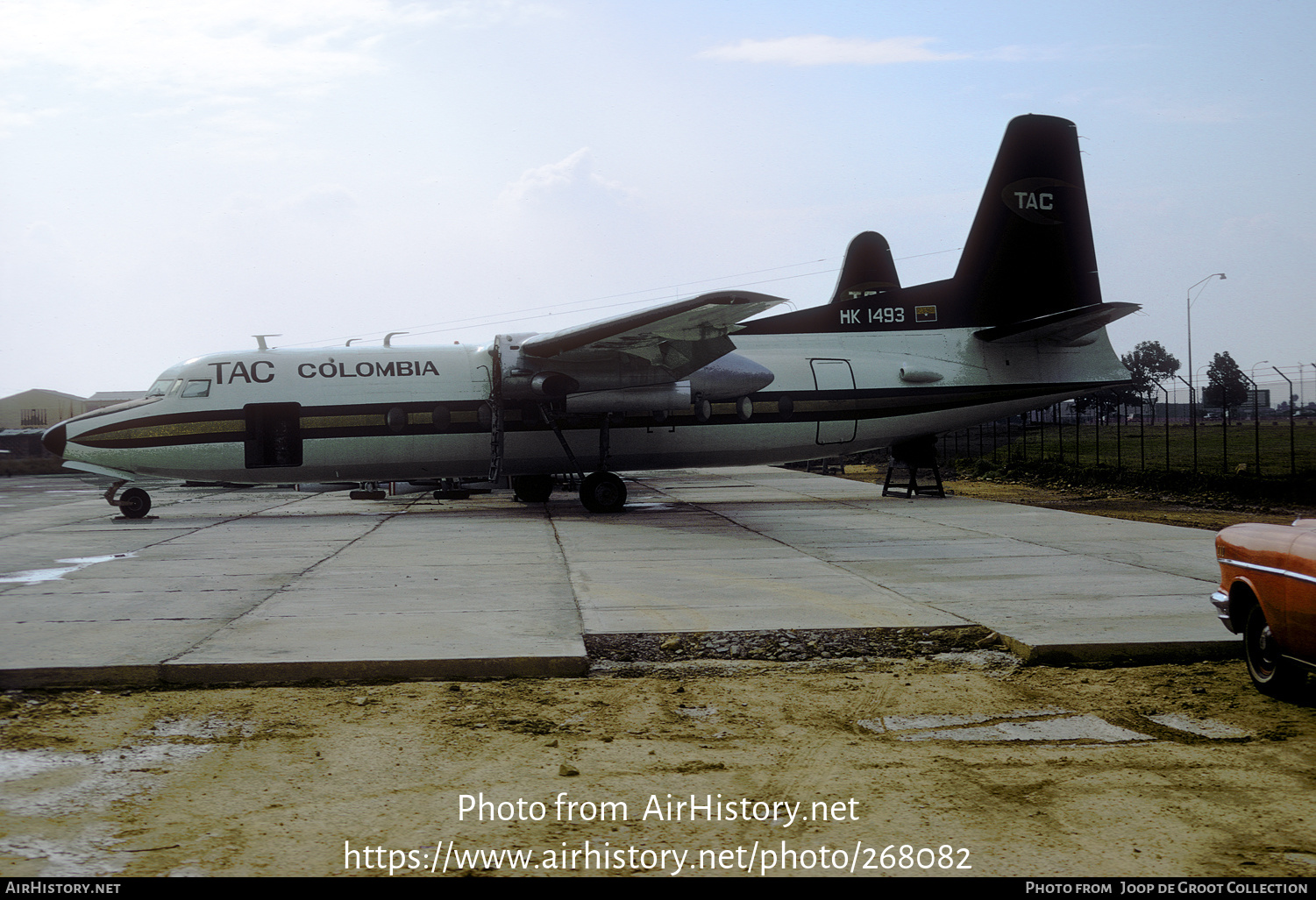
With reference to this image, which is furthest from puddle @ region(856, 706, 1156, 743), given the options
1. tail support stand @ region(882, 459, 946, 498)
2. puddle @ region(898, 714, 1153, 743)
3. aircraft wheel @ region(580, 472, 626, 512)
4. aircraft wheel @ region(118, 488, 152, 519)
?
aircraft wheel @ region(118, 488, 152, 519)

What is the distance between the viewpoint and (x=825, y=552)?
1245cm

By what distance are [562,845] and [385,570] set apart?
764cm

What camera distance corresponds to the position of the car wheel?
18.7 feet

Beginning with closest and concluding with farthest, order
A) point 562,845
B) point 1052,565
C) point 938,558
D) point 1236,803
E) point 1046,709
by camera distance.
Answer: point 562,845 → point 1236,803 → point 1046,709 → point 1052,565 → point 938,558

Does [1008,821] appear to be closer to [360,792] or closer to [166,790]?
[360,792]

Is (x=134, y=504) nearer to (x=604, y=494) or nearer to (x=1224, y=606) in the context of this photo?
(x=604, y=494)

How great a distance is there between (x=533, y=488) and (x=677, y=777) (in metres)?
16.8

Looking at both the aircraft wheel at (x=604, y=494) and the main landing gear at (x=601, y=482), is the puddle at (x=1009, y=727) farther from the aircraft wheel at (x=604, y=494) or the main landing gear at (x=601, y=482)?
the aircraft wheel at (x=604, y=494)

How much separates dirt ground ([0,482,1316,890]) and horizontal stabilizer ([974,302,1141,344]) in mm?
14334

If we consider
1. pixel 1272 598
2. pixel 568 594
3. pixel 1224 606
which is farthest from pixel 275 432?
pixel 1272 598

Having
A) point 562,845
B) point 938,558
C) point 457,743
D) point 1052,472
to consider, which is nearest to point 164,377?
point 938,558

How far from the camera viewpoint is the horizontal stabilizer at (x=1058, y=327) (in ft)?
63.9

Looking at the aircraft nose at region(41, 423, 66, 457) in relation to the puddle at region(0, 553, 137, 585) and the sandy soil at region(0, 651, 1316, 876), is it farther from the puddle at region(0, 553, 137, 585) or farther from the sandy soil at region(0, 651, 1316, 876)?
the sandy soil at region(0, 651, 1316, 876)

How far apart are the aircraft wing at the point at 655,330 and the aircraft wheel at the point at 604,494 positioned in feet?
7.86
